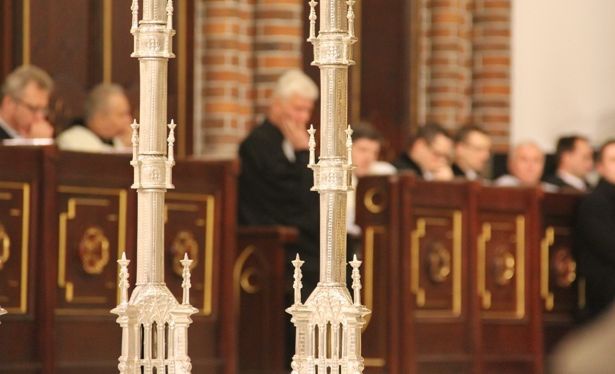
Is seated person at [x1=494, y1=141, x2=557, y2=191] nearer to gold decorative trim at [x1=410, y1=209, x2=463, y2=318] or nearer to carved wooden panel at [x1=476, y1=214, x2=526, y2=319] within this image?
carved wooden panel at [x1=476, y1=214, x2=526, y2=319]

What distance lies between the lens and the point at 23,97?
279 inches

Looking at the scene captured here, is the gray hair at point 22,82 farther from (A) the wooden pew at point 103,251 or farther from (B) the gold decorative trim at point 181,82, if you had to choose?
(B) the gold decorative trim at point 181,82

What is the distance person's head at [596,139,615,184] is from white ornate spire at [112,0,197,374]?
20.1 ft

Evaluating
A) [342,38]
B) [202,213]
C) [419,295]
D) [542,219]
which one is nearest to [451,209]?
[419,295]

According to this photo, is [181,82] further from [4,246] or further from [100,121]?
[4,246]

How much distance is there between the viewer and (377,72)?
12391 mm

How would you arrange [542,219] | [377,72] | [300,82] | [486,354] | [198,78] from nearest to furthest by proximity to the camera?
1. [300,82]
2. [486,354]
3. [542,219]
4. [198,78]
5. [377,72]

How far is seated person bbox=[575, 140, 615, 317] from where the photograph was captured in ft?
31.5

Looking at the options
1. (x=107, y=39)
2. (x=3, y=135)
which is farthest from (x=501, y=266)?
(x=3, y=135)

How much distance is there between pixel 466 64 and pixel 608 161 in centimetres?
375

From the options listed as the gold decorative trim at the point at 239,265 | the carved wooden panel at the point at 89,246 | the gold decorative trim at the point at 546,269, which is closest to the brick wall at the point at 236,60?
the gold decorative trim at the point at 239,265

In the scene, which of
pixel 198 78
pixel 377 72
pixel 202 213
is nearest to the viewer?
pixel 202 213

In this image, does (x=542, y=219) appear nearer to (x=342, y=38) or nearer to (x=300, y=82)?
(x=300, y=82)

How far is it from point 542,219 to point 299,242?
A: 2.03 metres
